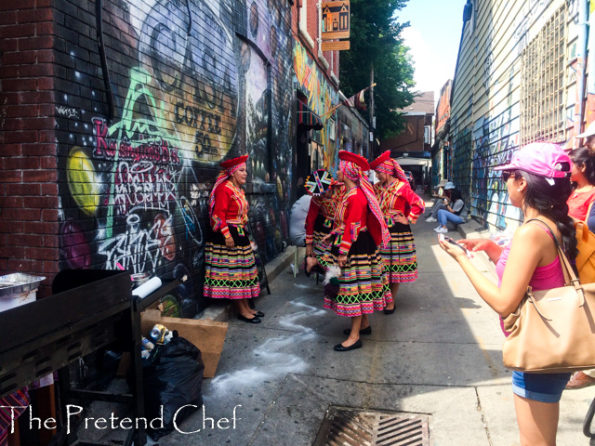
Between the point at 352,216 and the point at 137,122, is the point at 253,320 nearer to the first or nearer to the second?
the point at 352,216

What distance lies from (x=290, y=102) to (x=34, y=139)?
711cm

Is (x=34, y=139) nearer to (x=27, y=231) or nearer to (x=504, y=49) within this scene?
(x=27, y=231)

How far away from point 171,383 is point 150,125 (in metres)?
2.27

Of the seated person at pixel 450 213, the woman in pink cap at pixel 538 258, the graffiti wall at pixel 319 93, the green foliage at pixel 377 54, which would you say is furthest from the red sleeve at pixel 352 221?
the green foliage at pixel 377 54

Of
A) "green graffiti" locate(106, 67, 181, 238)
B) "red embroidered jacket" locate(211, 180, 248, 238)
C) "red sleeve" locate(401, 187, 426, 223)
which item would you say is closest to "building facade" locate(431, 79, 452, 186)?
"red sleeve" locate(401, 187, 426, 223)

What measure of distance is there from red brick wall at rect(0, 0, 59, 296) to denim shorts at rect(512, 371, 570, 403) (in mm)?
2820

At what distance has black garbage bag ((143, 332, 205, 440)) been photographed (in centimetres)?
307

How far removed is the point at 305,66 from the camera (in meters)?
11.1

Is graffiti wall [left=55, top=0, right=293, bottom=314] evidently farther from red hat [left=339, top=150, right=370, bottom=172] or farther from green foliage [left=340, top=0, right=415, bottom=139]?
green foliage [left=340, top=0, right=415, bottom=139]

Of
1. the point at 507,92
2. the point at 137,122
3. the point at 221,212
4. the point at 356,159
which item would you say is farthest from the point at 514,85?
the point at 137,122

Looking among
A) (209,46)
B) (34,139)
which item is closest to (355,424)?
(34,139)

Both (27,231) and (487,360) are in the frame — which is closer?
(27,231)

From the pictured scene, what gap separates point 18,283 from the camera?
262cm

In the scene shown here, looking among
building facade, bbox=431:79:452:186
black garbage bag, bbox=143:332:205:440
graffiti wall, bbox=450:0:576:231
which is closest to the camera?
black garbage bag, bbox=143:332:205:440
